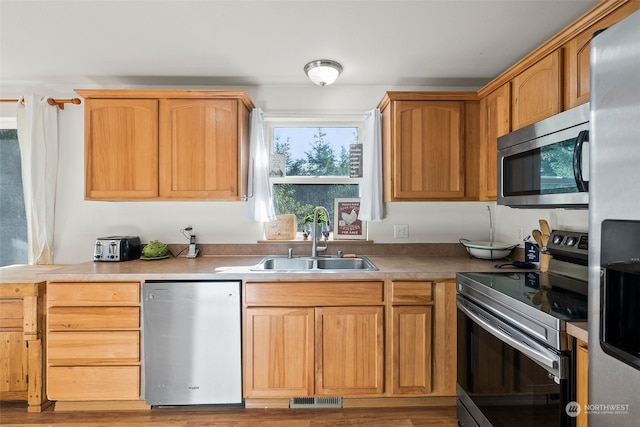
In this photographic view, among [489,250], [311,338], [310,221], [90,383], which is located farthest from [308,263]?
[90,383]

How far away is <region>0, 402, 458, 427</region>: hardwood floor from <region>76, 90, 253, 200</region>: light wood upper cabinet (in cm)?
136

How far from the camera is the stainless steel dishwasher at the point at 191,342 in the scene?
1.92 metres

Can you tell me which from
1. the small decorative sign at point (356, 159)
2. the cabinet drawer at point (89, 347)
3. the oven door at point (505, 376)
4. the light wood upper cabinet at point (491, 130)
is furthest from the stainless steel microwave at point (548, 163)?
the cabinet drawer at point (89, 347)

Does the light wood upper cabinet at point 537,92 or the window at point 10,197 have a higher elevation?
the light wood upper cabinet at point 537,92

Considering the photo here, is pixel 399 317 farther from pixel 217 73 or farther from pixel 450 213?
pixel 217 73

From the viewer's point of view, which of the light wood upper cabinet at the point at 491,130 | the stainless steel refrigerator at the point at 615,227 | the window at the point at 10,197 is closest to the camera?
the stainless steel refrigerator at the point at 615,227

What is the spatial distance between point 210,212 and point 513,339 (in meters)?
2.16

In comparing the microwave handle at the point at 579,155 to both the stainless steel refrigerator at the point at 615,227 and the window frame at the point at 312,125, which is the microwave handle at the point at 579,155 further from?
the window frame at the point at 312,125

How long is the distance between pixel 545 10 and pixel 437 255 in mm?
1671

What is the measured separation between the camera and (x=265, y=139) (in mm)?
2596

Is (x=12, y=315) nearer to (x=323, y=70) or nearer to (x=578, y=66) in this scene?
(x=323, y=70)

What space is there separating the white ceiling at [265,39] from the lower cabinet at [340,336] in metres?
1.46

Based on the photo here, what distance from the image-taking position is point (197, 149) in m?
2.25

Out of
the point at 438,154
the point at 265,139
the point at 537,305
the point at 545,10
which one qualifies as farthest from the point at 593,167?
the point at 265,139
